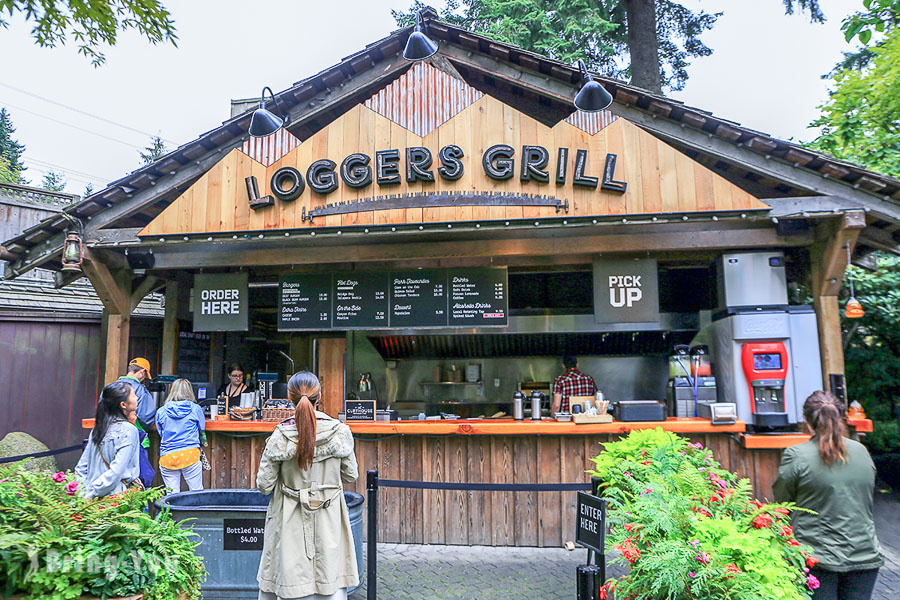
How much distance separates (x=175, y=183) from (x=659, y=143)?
555 centimetres

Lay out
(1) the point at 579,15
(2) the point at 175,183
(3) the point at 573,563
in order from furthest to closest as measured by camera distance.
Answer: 1. (1) the point at 579,15
2. (2) the point at 175,183
3. (3) the point at 573,563

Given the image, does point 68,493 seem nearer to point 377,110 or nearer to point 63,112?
point 377,110

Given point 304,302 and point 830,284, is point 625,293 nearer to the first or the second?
point 830,284

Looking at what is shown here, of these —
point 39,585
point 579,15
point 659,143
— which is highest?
point 579,15

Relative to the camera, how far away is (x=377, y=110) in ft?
20.5

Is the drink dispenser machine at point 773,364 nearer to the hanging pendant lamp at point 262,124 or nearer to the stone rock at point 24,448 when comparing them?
the hanging pendant lamp at point 262,124

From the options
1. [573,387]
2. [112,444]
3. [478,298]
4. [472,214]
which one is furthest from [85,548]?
[573,387]

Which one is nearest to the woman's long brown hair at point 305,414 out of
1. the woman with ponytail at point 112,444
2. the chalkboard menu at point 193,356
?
the woman with ponytail at point 112,444

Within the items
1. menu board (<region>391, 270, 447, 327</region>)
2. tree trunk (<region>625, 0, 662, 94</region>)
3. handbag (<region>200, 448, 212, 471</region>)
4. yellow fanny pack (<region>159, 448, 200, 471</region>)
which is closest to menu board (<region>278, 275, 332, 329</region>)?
menu board (<region>391, 270, 447, 327</region>)

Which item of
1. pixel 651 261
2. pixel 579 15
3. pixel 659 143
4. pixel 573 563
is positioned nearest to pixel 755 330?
pixel 651 261

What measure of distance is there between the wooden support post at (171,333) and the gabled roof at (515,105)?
132 cm

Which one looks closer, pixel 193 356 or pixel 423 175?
pixel 423 175

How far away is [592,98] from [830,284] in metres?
3.08

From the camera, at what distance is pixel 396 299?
693cm
